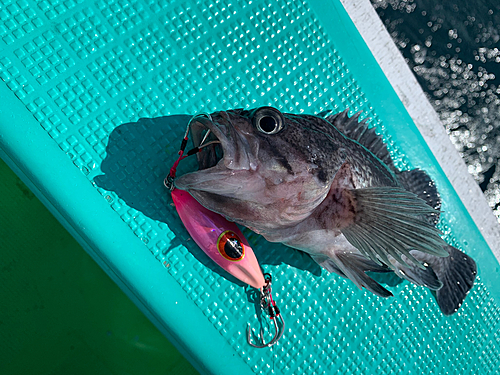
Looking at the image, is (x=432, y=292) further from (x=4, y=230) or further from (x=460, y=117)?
(x=4, y=230)

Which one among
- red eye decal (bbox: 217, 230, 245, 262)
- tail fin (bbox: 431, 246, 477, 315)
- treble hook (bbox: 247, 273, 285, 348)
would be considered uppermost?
red eye decal (bbox: 217, 230, 245, 262)

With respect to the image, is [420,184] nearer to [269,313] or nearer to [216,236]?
[269,313]

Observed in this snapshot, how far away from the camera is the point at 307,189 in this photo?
5.83ft

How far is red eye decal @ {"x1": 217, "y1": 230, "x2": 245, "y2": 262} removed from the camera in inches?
88.0

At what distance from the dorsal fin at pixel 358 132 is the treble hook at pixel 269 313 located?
1.03 m

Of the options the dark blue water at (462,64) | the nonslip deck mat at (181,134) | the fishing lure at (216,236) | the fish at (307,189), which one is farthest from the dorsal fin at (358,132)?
the dark blue water at (462,64)

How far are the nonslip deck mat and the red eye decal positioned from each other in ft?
0.85

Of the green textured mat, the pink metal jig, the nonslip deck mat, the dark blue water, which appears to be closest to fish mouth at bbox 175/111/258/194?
the pink metal jig

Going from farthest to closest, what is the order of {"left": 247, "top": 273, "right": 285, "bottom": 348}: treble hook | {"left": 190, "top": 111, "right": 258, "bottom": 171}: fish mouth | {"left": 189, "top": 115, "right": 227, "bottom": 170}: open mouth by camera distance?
{"left": 247, "top": 273, "right": 285, "bottom": 348}: treble hook < {"left": 189, "top": 115, "right": 227, "bottom": 170}: open mouth < {"left": 190, "top": 111, "right": 258, "bottom": 171}: fish mouth

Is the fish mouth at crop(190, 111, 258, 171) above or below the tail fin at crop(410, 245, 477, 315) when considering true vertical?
above

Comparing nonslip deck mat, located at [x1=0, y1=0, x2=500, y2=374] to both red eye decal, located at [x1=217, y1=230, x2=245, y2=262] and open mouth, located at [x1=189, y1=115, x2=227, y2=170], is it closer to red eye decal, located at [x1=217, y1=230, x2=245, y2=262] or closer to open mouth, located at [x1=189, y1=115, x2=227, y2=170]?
red eye decal, located at [x1=217, y1=230, x2=245, y2=262]

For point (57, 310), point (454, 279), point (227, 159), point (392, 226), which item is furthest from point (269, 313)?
point (57, 310)

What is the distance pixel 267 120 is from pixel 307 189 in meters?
0.36

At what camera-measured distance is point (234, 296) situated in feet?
8.32
